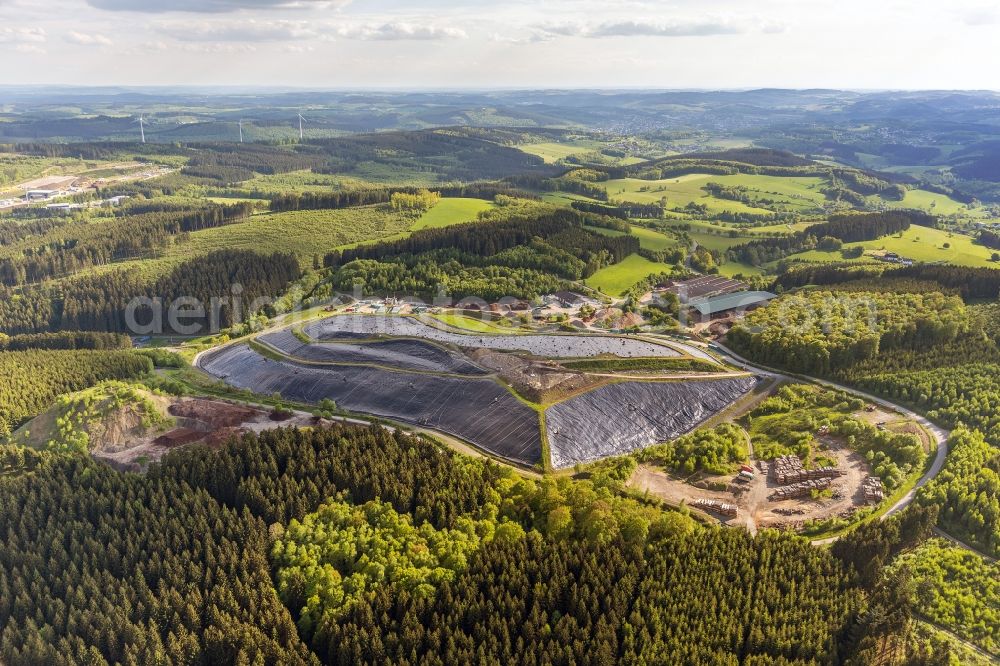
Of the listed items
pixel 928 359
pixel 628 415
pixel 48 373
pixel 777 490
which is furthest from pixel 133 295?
pixel 928 359

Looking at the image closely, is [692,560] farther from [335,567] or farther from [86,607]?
[86,607]

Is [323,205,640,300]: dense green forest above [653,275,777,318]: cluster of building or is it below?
above

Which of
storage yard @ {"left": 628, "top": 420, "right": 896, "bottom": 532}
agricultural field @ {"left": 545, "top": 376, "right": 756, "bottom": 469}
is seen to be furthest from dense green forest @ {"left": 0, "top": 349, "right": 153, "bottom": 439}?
storage yard @ {"left": 628, "top": 420, "right": 896, "bottom": 532}

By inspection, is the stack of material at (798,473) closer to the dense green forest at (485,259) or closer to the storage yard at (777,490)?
the storage yard at (777,490)

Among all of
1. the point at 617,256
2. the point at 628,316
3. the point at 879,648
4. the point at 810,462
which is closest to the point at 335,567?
the point at 879,648

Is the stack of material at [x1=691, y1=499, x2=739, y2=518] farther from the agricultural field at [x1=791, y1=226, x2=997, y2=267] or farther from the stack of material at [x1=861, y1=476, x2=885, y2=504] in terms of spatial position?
the agricultural field at [x1=791, y1=226, x2=997, y2=267]

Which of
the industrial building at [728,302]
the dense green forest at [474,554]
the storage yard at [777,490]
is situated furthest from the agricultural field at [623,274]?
the storage yard at [777,490]
